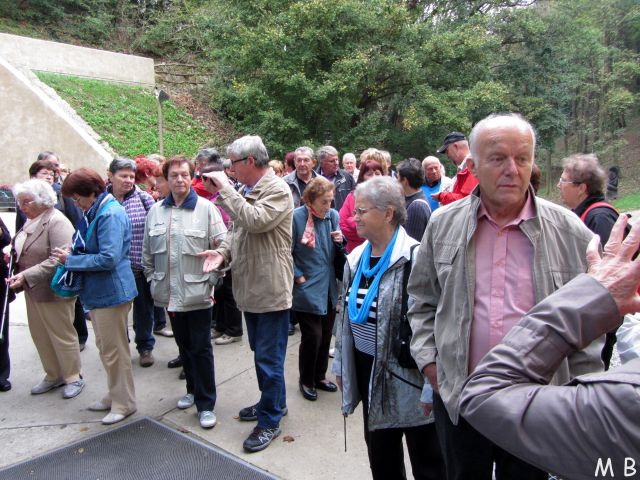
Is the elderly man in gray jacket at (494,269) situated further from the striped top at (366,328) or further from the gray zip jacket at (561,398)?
the gray zip jacket at (561,398)

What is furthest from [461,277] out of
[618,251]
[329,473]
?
[329,473]

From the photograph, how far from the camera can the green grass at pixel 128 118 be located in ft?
49.9

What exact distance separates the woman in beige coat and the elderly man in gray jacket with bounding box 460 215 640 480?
155 inches

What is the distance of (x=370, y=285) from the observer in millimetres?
2521

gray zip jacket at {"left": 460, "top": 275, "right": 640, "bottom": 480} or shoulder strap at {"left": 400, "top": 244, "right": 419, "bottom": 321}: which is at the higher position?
gray zip jacket at {"left": 460, "top": 275, "right": 640, "bottom": 480}

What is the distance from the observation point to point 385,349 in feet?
7.73

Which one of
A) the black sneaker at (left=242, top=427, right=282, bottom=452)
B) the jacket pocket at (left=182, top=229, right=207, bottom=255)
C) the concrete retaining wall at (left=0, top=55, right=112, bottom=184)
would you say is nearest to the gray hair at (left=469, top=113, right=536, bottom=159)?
the jacket pocket at (left=182, top=229, right=207, bottom=255)

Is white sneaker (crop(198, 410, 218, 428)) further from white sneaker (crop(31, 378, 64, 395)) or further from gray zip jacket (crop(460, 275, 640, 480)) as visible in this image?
gray zip jacket (crop(460, 275, 640, 480))

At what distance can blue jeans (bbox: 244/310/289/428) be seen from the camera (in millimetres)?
3299

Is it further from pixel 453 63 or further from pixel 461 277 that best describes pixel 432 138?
pixel 461 277

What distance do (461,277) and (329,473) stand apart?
6.15 ft

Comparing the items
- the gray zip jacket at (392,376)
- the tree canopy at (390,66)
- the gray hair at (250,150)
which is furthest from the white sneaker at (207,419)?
the tree canopy at (390,66)

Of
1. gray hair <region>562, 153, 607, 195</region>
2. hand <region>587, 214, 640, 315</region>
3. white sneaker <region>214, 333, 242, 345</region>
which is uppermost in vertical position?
gray hair <region>562, 153, 607, 195</region>

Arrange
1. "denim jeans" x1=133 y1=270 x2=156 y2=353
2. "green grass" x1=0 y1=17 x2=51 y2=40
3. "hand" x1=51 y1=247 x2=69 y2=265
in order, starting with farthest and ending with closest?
"green grass" x1=0 y1=17 x2=51 y2=40
"denim jeans" x1=133 y1=270 x2=156 y2=353
"hand" x1=51 y1=247 x2=69 y2=265
